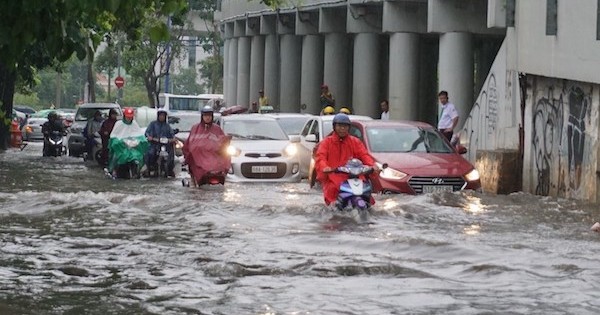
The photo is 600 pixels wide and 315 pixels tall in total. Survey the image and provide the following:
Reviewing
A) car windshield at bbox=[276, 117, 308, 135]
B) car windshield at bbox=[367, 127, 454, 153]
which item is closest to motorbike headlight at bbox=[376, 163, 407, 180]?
car windshield at bbox=[367, 127, 454, 153]

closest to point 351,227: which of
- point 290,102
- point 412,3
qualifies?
point 412,3

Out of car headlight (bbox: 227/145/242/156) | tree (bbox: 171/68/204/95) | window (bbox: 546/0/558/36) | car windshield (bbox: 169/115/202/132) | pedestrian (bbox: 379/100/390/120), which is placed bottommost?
car headlight (bbox: 227/145/242/156)

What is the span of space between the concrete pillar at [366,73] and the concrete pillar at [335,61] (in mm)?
2816

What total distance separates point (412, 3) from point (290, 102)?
15.6m

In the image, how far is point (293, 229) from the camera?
54.3 ft

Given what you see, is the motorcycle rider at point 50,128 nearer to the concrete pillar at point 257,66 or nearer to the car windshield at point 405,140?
the car windshield at point 405,140

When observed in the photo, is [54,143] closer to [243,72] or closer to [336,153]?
[336,153]

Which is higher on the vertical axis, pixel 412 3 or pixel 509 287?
pixel 412 3

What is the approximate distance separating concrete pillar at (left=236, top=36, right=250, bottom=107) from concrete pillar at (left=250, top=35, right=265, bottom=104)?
1644 mm

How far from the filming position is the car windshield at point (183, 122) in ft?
104

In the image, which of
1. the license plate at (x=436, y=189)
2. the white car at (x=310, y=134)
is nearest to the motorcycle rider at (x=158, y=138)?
the white car at (x=310, y=134)

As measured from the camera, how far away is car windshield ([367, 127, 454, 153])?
22391mm

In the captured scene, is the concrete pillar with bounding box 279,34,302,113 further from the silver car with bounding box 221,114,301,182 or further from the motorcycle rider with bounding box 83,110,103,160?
the silver car with bounding box 221,114,301,182

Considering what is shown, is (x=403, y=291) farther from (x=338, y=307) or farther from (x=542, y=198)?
(x=542, y=198)
